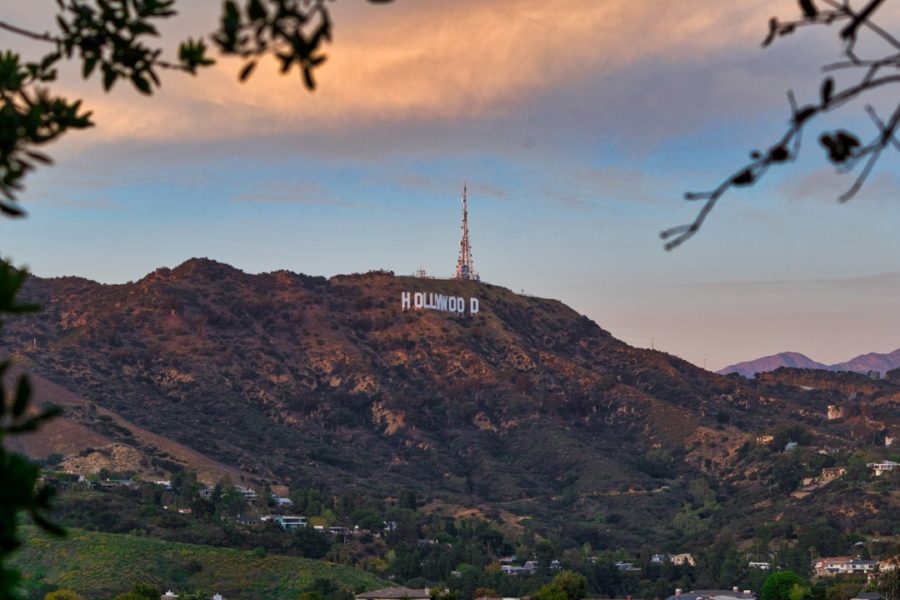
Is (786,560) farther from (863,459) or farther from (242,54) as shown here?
(242,54)

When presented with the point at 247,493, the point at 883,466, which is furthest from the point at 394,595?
the point at 883,466

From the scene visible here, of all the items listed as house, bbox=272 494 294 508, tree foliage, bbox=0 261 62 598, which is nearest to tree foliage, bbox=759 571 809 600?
house, bbox=272 494 294 508

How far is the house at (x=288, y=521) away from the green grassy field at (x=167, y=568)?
20.2 metres

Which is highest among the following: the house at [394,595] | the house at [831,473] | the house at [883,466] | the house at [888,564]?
the house at [883,466]

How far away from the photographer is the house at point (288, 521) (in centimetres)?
13762

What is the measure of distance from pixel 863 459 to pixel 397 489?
47127 millimetres

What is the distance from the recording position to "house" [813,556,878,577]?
124 m

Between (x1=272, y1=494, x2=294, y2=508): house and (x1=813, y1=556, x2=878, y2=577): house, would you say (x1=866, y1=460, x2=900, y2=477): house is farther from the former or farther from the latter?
(x1=272, y1=494, x2=294, y2=508): house

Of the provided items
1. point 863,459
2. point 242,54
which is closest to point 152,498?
point 863,459

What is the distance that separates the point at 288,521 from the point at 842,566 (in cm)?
4551

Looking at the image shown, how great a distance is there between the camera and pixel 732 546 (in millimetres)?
142375

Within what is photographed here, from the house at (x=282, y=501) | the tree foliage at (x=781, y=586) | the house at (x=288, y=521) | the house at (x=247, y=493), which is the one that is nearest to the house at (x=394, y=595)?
the tree foliage at (x=781, y=586)

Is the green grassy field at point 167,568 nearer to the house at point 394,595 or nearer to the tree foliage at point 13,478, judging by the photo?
the house at point 394,595

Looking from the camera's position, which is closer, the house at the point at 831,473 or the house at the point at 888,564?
the house at the point at 888,564
